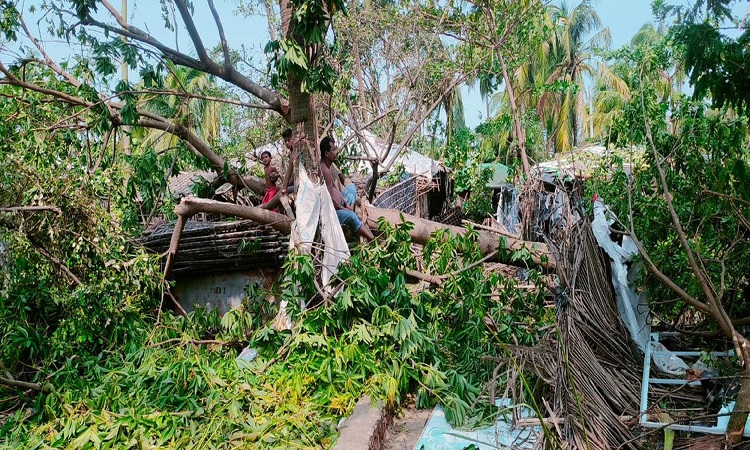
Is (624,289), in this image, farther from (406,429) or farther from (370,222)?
(370,222)

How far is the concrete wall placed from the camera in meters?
8.05

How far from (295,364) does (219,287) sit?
10.7 feet

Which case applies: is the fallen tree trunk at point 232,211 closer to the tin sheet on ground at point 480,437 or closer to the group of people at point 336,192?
the group of people at point 336,192

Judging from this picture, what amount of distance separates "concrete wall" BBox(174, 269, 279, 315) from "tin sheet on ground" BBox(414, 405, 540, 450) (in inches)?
150

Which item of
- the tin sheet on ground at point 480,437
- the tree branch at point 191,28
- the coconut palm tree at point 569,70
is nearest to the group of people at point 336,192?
the tree branch at point 191,28

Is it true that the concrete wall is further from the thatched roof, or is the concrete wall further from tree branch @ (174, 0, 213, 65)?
tree branch @ (174, 0, 213, 65)

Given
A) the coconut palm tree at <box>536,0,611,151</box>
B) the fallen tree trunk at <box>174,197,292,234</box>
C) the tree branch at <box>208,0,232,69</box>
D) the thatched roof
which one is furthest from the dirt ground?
the coconut palm tree at <box>536,0,611,151</box>

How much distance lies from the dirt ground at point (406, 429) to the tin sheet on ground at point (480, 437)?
0.56 feet

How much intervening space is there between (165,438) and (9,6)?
155 inches

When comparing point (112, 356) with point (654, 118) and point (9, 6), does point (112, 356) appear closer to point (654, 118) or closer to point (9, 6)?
point (9, 6)

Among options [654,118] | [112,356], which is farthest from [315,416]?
[654,118]

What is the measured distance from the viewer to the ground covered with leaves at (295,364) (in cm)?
438

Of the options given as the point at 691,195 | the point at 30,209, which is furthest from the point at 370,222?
the point at 30,209

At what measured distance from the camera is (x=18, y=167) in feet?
16.4
